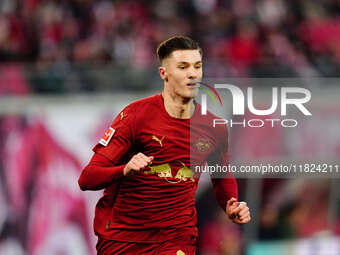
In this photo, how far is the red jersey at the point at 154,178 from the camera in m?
5.15

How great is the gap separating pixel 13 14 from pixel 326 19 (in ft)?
17.3

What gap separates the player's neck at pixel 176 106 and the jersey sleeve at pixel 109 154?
0.30 metres

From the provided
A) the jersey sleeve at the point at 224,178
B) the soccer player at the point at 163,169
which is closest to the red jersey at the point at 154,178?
the soccer player at the point at 163,169

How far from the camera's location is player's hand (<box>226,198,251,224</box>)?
5051 millimetres

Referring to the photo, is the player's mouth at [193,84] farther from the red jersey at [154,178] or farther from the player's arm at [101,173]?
the player's arm at [101,173]

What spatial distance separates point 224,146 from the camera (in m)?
5.47

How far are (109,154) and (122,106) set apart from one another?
5943 millimetres

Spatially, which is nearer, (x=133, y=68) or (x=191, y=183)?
(x=191, y=183)

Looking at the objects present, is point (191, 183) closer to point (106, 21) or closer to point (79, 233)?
point (79, 233)

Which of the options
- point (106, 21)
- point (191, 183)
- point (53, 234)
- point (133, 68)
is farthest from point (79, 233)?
point (191, 183)

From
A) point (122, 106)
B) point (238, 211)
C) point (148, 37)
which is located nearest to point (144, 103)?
point (238, 211)

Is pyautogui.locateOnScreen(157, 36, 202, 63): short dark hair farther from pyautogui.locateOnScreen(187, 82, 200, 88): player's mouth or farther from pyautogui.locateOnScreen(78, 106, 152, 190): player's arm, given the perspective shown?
pyautogui.locateOnScreen(78, 106, 152, 190): player's arm

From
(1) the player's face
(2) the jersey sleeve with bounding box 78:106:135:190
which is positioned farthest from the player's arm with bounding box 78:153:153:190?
(1) the player's face

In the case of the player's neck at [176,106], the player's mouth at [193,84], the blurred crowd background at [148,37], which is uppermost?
the blurred crowd background at [148,37]
